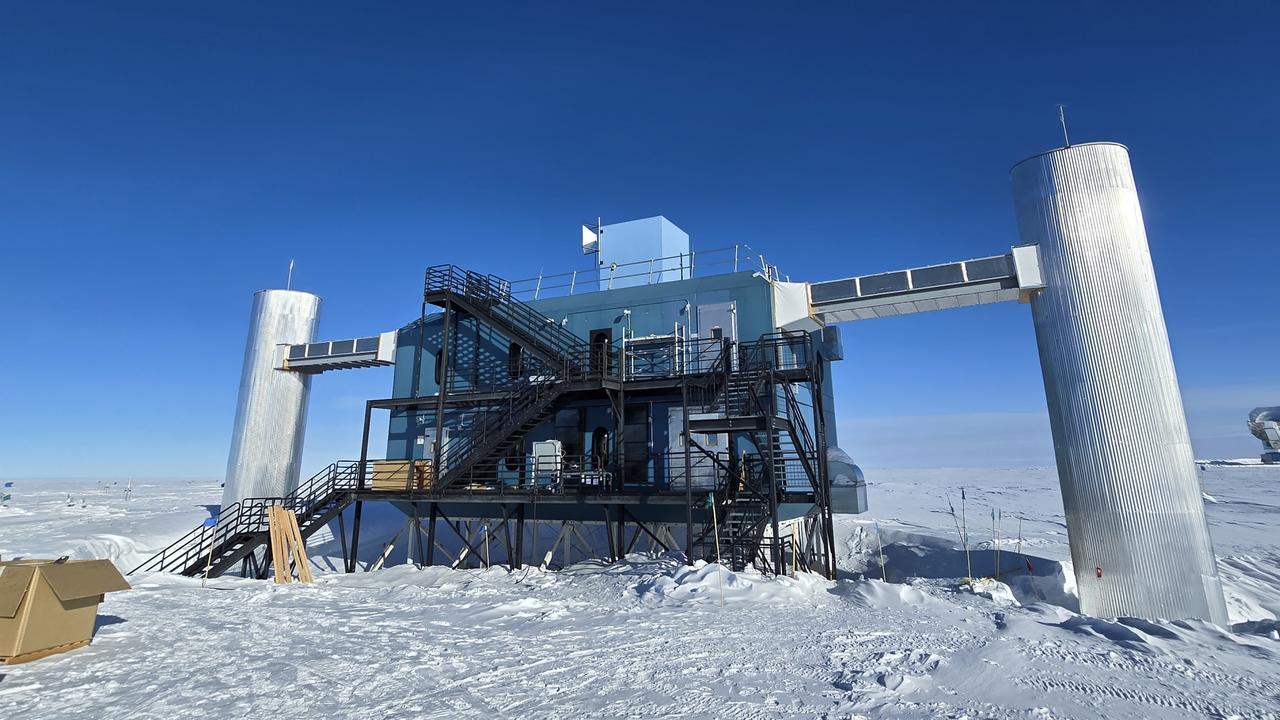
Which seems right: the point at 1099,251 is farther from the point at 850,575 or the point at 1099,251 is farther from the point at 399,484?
the point at 399,484

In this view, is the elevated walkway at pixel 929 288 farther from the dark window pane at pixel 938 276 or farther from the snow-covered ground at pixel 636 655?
the snow-covered ground at pixel 636 655

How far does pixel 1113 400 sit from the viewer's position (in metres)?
14.2

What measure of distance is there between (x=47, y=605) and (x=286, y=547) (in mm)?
9449

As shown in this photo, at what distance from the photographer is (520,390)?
20.1 metres

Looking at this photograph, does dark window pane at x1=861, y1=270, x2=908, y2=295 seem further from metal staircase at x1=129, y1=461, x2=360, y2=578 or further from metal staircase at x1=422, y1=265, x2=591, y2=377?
metal staircase at x1=129, y1=461, x2=360, y2=578

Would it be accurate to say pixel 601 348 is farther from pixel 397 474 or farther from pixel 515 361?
pixel 397 474

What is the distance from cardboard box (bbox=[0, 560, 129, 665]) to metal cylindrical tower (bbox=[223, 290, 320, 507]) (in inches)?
785

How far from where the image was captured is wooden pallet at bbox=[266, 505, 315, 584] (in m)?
15.1

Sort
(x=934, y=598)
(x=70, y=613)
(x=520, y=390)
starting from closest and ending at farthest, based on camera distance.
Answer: (x=70, y=613)
(x=934, y=598)
(x=520, y=390)

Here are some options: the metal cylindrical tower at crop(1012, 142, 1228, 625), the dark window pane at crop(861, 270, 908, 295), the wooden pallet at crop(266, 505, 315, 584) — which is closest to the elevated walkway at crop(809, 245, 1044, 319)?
the dark window pane at crop(861, 270, 908, 295)

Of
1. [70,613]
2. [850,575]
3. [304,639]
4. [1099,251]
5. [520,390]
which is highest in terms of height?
[1099,251]

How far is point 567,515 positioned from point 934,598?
12.4m

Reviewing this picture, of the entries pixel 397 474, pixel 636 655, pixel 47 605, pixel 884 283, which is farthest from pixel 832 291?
pixel 47 605

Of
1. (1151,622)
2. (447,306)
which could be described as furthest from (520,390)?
(1151,622)
